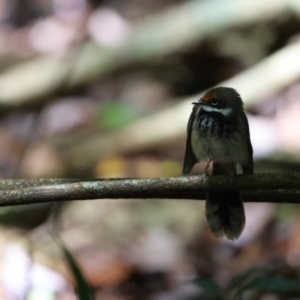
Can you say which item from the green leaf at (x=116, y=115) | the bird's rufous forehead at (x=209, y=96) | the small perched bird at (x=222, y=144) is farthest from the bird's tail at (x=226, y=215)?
the green leaf at (x=116, y=115)

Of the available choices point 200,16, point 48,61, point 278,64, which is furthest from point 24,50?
point 278,64

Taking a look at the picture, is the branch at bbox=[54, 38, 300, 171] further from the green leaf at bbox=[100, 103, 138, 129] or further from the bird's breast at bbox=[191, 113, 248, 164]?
the bird's breast at bbox=[191, 113, 248, 164]

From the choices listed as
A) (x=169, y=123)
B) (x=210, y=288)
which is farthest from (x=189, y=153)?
(x=169, y=123)

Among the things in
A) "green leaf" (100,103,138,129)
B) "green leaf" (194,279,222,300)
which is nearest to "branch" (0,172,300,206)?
"green leaf" (194,279,222,300)

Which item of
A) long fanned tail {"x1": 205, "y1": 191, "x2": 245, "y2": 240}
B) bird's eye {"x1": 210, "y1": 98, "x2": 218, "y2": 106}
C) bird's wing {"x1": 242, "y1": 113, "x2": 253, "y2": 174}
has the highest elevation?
bird's eye {"x1": 210, "y1": 98, "x2": 218, "y2": 106}

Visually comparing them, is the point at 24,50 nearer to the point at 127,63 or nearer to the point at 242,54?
the point at 127,63

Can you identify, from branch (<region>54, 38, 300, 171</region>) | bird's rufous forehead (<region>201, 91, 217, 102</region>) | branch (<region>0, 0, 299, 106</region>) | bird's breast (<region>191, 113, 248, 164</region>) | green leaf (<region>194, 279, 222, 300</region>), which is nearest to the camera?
green leaf (<region>194, 279, 222, 300</region>)

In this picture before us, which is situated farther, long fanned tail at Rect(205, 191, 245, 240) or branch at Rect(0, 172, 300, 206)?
long fanned tail at Rect(205, 191, 245, 240)
